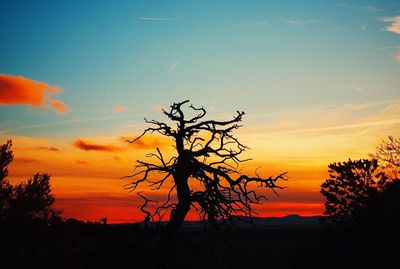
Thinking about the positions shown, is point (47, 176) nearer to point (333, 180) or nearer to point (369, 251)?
point (333, 180)

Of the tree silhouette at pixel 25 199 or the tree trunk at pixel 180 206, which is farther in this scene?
the tree silhouette at pixel 25 199

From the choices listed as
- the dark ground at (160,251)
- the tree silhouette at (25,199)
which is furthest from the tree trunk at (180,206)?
the tree silhouette at (25,199)

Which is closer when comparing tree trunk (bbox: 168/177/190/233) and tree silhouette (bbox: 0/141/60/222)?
tree trunk (bbox: 168/177/190/233)

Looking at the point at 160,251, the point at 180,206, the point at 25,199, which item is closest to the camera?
the point at 180,206

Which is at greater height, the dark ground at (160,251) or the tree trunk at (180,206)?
the tree trunk at (180,206)

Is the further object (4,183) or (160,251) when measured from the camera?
(4,183)

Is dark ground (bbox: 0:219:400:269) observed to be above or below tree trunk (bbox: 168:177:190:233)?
below

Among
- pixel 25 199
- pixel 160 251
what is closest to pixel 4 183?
pixel 25 199

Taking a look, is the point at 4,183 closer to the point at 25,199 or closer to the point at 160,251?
the point at 25,199

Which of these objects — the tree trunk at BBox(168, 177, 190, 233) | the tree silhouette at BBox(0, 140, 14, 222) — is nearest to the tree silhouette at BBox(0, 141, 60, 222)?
the tree silhouette at BBox(0, 140, 14, 222)

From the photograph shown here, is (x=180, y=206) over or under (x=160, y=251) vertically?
over

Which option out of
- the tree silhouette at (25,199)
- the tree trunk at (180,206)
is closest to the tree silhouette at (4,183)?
the tree silhouette at (25,199)

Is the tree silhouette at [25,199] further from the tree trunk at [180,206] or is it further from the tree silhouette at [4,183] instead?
the tree trunk at [180,206]

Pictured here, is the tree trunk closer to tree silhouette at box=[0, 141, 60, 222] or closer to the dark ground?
the dark ground
